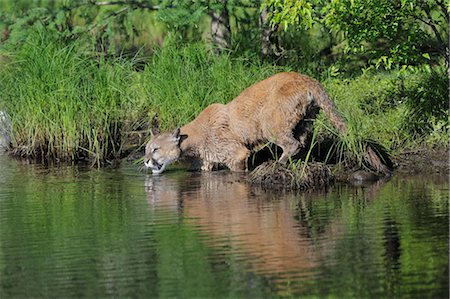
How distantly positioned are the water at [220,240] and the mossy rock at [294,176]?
28 cm

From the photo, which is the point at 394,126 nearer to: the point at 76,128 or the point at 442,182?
the point at 442,182

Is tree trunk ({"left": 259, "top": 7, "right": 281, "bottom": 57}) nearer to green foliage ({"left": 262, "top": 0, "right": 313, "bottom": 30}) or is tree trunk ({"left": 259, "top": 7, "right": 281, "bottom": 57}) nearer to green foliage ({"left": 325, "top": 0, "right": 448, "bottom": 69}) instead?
Answer: green foliage ({"left": 325, "top": 0, "right": 448, "bottom": 69})

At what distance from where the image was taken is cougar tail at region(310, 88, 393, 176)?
13836 millimetres

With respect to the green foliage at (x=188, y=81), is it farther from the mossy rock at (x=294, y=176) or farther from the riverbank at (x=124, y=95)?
the mossy rock at (x=294, y=176)

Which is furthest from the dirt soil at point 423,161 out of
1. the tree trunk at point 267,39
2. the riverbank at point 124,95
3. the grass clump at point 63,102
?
the tree trunk at point 267,39

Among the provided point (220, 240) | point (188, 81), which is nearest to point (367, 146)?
point (188, 81)

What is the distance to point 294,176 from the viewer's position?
13211 mm

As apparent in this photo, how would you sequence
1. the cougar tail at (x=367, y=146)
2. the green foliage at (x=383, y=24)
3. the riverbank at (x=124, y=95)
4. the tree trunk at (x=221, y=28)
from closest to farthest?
1. the cougar tail at (x=367, y=146)
2. the green foliage at (x=383, y=24)
3. the riverbank at (x=124, y=95)
4. the tree trunk at (x=221, y=28)

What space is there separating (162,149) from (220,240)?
4910 millimetres

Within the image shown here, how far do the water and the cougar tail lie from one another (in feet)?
1.49

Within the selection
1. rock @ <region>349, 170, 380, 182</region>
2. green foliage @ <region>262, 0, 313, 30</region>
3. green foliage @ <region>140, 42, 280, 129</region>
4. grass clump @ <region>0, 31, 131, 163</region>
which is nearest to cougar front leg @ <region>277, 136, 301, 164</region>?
rock @ <region>349, 170, 380, 182</region>

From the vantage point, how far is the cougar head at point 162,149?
1506 centimetres

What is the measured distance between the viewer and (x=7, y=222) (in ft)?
38.1

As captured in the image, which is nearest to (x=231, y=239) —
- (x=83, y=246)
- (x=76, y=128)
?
(x=83, y=246)
